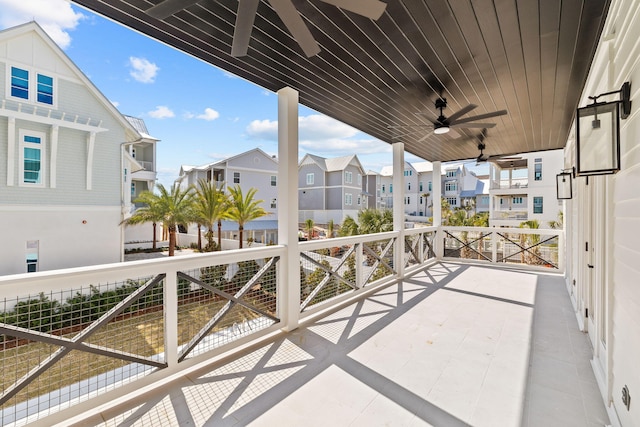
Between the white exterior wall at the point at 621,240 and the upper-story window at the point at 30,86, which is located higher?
the upper-story window at the point at 30,86

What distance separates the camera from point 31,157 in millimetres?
3691

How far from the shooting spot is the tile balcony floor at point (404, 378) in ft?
5.72

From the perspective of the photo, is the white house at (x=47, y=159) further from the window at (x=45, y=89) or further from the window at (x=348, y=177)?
the window at (x=348, y=177)

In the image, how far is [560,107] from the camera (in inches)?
147

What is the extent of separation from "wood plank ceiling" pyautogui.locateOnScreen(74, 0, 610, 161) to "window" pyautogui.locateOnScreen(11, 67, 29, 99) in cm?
330

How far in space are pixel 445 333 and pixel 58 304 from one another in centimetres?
332

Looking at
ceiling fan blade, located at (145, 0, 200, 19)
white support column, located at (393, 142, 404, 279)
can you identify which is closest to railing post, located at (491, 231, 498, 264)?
white support column, located at (393, 142, 404, 279)

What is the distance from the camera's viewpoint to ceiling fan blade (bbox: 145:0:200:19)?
1538 mm

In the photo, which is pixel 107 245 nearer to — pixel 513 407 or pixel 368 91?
pixel 368 91

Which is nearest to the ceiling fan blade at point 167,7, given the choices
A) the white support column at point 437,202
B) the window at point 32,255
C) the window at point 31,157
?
the window at point 31,157

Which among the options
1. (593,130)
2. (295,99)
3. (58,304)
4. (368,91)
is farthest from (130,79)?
(593,130)

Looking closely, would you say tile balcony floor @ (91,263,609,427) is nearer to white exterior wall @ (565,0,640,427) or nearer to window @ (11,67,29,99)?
white exterior wall @ (565,0,640,427)

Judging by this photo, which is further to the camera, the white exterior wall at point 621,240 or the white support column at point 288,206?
the white support column at point 288,206

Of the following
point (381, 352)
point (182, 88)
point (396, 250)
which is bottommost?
point (381, 352)
